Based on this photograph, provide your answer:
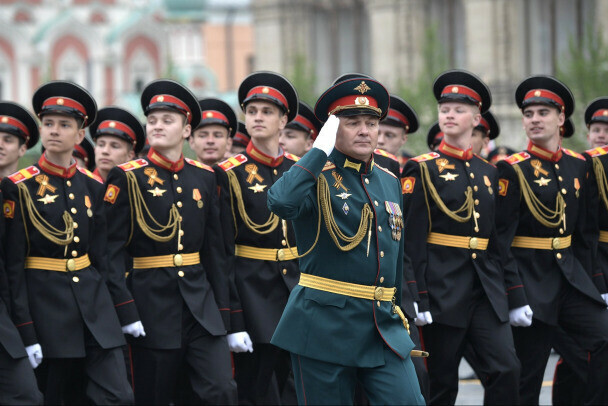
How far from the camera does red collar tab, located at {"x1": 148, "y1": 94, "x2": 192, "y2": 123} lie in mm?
7866

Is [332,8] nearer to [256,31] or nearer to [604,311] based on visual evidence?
[256,31]

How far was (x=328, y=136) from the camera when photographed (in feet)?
20.0

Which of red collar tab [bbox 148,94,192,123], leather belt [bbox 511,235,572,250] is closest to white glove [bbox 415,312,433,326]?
leather belt [bbox 511,235,572,250]

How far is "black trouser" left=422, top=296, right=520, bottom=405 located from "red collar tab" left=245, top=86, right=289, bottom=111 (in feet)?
5.98

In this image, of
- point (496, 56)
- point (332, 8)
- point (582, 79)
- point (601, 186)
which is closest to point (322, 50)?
point (332, 8)

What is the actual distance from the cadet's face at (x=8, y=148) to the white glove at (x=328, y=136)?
2.77 meters

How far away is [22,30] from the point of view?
80500 mm

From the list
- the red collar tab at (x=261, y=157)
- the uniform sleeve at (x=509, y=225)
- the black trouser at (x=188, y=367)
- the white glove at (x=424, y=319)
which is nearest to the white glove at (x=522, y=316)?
the uniform sleeve at (x=509, y=225)

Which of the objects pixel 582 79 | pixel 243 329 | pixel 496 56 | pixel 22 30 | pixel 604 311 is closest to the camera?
pixel 243 329

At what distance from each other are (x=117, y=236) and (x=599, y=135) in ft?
13.9

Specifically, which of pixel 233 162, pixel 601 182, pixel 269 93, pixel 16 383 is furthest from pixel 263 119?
pixel 601 182

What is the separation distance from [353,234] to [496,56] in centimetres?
2875

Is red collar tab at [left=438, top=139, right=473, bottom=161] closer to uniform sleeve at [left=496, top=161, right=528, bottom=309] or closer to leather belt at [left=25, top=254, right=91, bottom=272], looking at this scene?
uniform sleeve at [left=496, top=161, right=528, bottom=309]

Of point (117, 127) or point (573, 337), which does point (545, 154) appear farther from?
point (117, 127)
